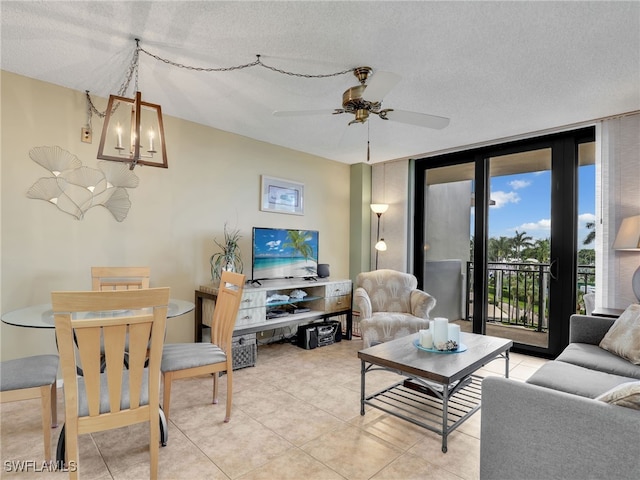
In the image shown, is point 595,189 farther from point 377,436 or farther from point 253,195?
point 253,195

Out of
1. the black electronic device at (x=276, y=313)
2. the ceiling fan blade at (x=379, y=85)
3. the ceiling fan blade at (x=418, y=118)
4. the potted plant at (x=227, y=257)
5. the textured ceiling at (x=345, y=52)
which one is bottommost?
the black electronic device at (x=276, y=313)

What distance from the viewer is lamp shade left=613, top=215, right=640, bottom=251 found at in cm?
297

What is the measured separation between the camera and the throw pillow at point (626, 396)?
1.21 m

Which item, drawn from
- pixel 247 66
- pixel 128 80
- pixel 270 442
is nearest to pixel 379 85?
pixel 247 66

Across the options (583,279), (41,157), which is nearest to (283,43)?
(41,157)

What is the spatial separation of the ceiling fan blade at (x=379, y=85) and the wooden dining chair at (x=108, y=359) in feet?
5.17

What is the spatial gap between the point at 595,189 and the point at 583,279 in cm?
100

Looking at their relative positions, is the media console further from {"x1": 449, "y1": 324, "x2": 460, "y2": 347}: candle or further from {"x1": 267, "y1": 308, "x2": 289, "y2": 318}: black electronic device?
{"x1": 449, "y1": 324, "x2": 460, "y2": 347}: candle

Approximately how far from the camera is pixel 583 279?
383 centimetres

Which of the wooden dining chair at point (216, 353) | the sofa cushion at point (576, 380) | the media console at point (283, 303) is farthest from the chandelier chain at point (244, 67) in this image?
the sofa cushion at point (576, 380)

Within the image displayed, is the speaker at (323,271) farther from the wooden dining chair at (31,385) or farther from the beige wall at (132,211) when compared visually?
the wooden dining chair at (31,385)

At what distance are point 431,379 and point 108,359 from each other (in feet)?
5.72

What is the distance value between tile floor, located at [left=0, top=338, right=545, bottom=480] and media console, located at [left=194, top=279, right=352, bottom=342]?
725mm

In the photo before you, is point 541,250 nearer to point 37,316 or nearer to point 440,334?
Result: point 440,334
